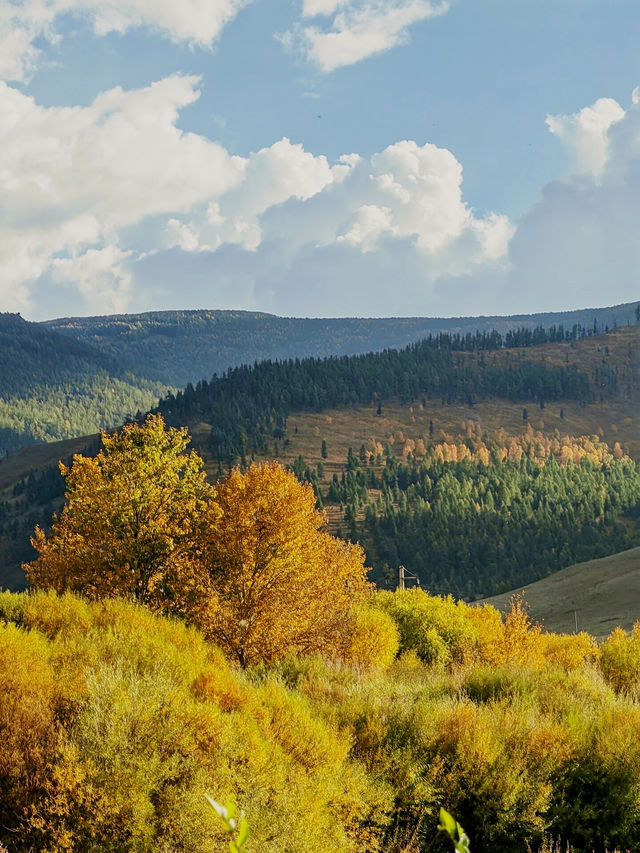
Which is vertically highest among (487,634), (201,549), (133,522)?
(133,522)

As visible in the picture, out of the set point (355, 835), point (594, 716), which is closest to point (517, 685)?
point (594, 716)

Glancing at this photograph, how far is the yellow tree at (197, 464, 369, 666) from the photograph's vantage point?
32.2 meters

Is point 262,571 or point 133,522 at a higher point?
point 133,522

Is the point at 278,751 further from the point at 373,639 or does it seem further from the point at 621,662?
the point at 373,639

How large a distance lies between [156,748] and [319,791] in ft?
12.0

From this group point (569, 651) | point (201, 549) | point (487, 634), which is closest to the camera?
point (201, 549)

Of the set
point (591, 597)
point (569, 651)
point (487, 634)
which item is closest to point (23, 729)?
point (569, 651)

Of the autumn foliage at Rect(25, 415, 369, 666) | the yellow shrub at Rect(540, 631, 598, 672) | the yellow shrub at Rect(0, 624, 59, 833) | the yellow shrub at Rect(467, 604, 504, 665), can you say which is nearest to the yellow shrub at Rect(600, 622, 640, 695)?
the yellow shrub at Rect(540, 631, 598, 672)

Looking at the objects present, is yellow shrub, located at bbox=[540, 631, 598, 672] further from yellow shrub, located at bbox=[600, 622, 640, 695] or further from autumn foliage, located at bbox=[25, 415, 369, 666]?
autumn foliage, located at bbox=[25, 415, 369, 666]

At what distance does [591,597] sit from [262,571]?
2539 inches

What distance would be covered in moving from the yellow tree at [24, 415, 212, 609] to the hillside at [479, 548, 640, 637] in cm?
4756

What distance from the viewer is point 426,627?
4934 cm

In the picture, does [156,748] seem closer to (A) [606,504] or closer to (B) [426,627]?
(B) [426,627]

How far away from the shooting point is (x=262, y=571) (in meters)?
33.9
